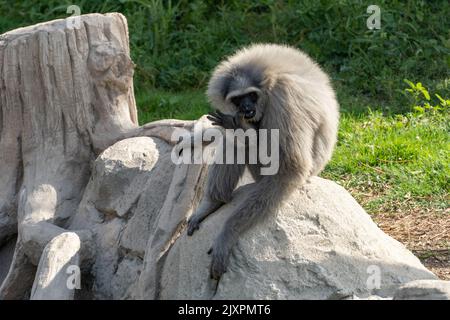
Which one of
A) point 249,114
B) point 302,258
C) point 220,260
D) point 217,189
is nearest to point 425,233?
point 302,258

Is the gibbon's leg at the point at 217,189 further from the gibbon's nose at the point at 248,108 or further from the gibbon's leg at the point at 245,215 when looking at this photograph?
the gibbon's nose at the point at 248,108

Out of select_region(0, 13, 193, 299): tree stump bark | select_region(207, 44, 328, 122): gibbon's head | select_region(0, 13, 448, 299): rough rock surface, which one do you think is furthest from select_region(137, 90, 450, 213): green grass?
select_region(207, 44, 328, 122): gibbon's head

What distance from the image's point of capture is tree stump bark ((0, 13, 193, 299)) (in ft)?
23.0

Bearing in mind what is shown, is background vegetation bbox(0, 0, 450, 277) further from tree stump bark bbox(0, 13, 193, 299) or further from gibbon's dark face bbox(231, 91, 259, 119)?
gibbon's dark face bbox(231, 91, 259, 119)

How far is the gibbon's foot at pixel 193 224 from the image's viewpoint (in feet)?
19.4

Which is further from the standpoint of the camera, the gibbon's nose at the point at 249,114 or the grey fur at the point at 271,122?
the gibbon's nose at the point at 249,114

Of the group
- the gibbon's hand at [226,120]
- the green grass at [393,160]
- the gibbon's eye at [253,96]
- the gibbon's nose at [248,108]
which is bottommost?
the green grass at [393,160]

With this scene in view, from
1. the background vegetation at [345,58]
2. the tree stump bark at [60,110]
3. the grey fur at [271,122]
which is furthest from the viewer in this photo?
the background vegetation at [345,58]

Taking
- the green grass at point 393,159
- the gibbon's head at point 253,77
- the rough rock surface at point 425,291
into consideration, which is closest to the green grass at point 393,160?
the green grass at point 393,159

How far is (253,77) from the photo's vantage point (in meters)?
A: 5.84

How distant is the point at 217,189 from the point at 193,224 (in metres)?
0.29

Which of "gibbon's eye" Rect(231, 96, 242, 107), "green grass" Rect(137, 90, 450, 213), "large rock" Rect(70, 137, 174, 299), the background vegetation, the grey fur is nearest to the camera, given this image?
the grey fur

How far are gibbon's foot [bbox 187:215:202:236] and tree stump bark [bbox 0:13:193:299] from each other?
1.15 m
